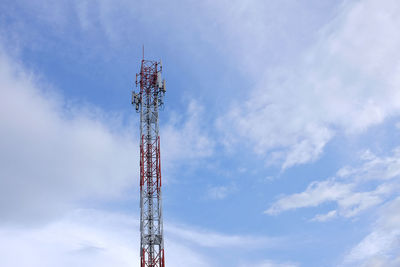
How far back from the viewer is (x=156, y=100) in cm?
8806

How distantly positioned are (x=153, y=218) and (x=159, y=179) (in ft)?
23.3

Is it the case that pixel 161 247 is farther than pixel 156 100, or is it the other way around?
pixel 156 100

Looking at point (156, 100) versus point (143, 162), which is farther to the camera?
point (156, 100)

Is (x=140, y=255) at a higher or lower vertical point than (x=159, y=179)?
lower

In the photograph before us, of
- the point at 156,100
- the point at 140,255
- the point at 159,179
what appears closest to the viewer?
the point at 140,255

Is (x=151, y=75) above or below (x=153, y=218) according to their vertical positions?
above

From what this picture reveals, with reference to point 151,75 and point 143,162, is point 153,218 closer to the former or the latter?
point 143,162

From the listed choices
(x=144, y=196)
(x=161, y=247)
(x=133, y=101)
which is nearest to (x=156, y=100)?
(x=133, y=101)

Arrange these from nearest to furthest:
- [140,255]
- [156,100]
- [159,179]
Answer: [140,255] → [159,179] → [156,100]

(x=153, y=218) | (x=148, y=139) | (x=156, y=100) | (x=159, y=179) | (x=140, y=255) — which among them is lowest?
(x=140, y=255)

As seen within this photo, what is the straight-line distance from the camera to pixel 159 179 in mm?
81000

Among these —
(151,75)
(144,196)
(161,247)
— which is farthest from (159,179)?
(151,75)

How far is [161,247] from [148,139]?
66.7ft

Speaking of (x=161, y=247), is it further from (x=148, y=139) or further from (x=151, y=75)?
(x=151, y=75)
